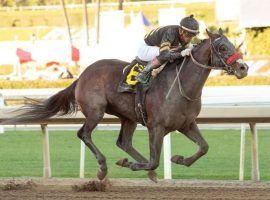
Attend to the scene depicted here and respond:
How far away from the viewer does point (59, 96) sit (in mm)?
10281

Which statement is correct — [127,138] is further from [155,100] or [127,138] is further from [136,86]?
[155,100]

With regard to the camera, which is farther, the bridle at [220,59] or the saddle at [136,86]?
the saddle at [136,86]

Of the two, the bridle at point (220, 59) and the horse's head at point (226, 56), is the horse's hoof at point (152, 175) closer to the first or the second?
the bridle at point (220, 59)

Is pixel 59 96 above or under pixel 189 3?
above

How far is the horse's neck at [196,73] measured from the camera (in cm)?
897

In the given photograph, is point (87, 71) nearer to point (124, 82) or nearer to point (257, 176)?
point (124, 82)

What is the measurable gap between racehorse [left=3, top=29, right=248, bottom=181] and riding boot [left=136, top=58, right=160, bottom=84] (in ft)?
0.25

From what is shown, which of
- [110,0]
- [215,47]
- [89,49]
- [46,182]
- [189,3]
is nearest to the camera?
[215,47]

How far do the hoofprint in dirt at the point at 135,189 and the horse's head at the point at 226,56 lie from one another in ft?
3.90

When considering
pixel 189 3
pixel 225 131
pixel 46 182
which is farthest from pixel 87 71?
pixel 189 3

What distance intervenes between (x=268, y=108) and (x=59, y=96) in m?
2.36

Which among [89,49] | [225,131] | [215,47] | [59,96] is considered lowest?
[89,49]

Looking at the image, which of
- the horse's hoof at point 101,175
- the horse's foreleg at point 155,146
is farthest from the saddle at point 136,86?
the horse's hoof at point 101,175

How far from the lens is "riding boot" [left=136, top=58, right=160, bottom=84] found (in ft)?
30.1
